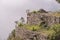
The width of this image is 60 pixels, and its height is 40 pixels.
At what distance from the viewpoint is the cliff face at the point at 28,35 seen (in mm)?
32713

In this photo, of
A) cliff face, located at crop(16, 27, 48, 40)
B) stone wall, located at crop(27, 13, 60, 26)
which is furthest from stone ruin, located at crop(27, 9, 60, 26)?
cliff face, located at crop(16, 27, 48, 40)

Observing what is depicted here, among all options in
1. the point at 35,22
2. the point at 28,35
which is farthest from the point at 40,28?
the point at 35,22

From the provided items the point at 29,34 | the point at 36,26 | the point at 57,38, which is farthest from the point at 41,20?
the point at 57,38

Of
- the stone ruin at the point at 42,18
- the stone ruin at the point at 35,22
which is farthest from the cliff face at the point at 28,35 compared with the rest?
the stone ruin at the point at 42,18

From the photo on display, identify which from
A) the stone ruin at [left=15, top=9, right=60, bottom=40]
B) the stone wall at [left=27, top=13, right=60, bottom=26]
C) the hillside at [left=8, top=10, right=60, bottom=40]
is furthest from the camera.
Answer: the stone wall at [left=27, top=13, right=60, bottom=26]

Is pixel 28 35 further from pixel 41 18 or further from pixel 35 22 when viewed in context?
pixel 35 22

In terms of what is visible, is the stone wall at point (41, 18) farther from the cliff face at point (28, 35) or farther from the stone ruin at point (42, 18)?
the cliff face at point (28, 35)

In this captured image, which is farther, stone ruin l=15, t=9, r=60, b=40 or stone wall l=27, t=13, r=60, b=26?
stone wall l=27, t=13, r=60, b=26

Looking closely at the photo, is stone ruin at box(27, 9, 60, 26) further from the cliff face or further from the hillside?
the cliff face

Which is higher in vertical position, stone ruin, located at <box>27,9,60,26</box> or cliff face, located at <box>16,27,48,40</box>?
stone ruin, located at <box>27,9,60,26</box>

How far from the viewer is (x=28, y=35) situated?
3522 centimetres

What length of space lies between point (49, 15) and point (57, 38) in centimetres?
555

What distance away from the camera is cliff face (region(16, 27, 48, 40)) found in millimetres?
32713

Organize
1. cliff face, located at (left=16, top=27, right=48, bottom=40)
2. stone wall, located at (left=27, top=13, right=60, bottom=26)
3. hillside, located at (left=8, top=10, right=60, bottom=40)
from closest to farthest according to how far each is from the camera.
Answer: hillside, located at (left=8, top=10, right=60, bottom=40)
cliff face, located at (left=16, top=27, right=48, bottom=40)
stone wall, located at (left=27, top=13, right=60, bottom=26)
